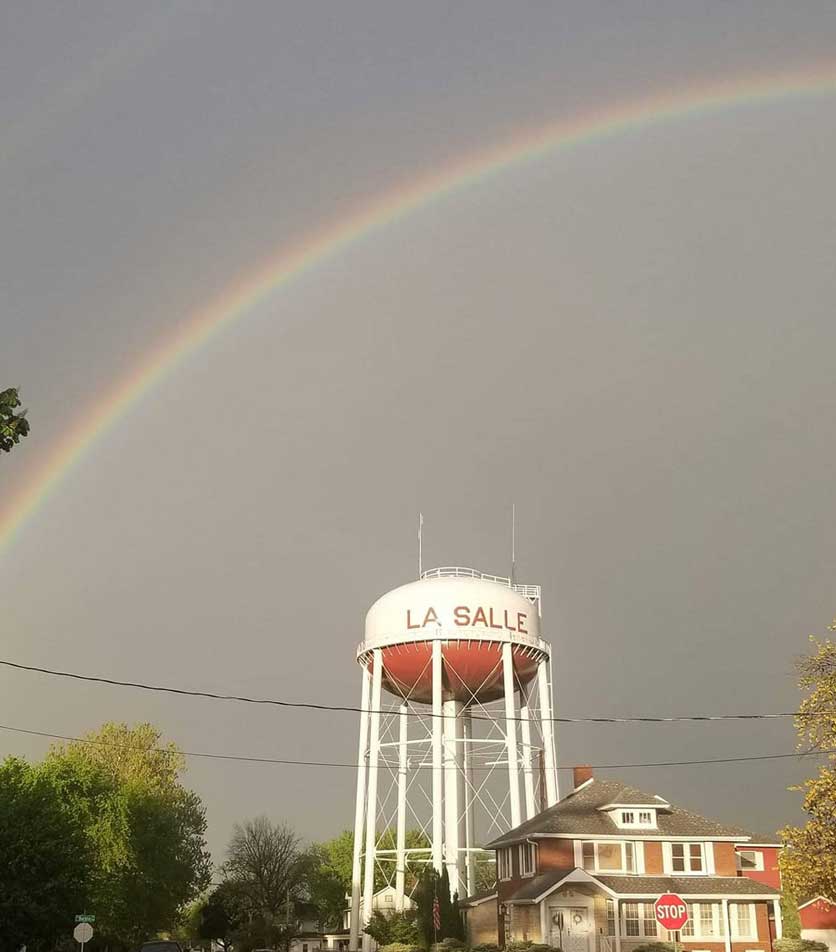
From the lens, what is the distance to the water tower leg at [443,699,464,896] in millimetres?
63156

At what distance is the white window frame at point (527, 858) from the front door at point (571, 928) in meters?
3.89

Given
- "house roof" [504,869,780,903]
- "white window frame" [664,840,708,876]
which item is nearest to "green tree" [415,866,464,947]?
"house roof" [504,869,780,903]

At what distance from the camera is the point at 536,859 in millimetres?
56062

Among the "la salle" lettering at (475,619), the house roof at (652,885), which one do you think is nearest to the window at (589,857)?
the house roof at (652,885)

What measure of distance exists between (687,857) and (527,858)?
8316 mm

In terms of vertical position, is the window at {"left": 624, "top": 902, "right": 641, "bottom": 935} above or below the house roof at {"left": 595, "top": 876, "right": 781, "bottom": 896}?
below

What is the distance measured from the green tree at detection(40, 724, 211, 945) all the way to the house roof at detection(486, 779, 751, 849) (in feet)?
84.2

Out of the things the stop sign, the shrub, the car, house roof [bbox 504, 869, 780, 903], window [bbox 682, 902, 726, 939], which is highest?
house roof [bbox 504, 869, 780, 903]

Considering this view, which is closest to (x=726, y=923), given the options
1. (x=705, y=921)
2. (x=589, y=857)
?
(x=705, y=921)

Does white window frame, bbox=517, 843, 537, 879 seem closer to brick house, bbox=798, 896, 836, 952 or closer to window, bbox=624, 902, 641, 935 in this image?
window, bbox=624, 902, 641, 935

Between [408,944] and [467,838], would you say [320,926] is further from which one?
[408,944]

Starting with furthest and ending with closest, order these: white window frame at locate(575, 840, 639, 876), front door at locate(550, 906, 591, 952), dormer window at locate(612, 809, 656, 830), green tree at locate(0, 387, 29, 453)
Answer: dormer window at locate(612, 809, 656, 830), white window frame at locate(575, 840, 639, 876), front door at locate(550, 906, 591, 952), green tree at locate(0, 387, 29, 453)

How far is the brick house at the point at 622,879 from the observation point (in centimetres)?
5238

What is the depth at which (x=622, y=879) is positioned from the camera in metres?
54.4
